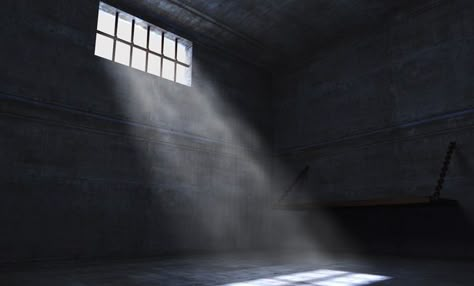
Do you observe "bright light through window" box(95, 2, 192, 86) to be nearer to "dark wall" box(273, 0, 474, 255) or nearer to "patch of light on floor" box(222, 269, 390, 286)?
"dark wall" box(273, 0, 474, 255)

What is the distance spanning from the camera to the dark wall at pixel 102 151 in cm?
1002

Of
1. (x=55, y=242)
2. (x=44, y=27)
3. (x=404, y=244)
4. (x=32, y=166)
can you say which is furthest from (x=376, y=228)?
(x=44, y=27)

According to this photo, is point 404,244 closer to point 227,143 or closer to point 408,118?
point 408,118

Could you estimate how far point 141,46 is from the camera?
42.5 ft

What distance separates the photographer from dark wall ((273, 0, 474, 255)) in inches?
435

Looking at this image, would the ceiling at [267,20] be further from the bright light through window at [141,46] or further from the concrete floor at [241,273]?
the concrete floor at [241,273]

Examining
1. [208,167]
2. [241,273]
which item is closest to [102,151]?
[208,167]

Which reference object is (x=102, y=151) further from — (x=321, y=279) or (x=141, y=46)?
(x=321, y=279)

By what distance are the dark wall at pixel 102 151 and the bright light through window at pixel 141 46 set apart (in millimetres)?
352

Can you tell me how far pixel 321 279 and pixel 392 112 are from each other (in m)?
7.07

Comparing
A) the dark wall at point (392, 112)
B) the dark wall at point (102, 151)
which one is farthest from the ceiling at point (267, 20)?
the dark wall at point (102, 151)

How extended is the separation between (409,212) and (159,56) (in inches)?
370

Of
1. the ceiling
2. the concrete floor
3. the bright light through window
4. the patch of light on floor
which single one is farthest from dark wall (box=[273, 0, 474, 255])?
the bright light through window

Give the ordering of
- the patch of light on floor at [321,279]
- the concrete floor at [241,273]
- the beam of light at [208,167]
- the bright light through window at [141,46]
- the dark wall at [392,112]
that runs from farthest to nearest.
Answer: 1. the beam of light at [208,167]
2. the bright light through window at [141,46]
3. the dark wall at [392,112]
4. the concrete floor at [241,273]
5. the patch of light on floor at [321,279]
